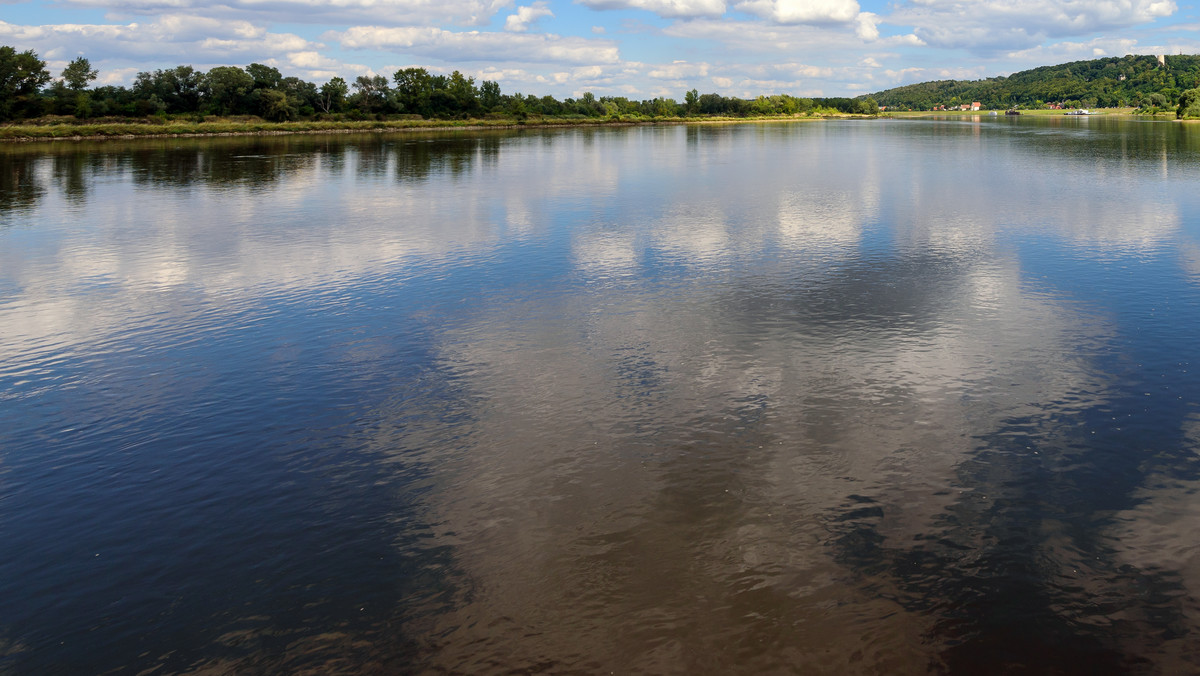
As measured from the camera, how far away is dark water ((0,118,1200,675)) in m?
10.4

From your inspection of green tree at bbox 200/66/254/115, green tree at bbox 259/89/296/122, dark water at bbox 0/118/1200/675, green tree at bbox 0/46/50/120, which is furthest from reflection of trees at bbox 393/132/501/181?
green tree at bbox 0/46/50/120

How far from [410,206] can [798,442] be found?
137 ft

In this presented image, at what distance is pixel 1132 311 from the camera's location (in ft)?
79.2

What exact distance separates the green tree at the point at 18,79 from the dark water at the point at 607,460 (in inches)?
5594

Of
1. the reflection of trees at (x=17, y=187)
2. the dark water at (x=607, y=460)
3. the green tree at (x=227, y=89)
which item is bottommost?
the dark water at (x=607, y=460)

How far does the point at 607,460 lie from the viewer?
1506 cm

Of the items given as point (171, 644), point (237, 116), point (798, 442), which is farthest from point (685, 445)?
point (237, 116)

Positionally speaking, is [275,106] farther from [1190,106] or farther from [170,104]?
[1190,106]

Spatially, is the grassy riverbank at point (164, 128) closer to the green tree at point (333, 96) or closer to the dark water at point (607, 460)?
the green tree at point (333, 96)

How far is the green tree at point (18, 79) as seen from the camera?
5536 inches

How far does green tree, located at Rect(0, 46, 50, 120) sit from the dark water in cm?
14209

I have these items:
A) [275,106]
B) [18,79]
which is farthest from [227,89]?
[18,79]

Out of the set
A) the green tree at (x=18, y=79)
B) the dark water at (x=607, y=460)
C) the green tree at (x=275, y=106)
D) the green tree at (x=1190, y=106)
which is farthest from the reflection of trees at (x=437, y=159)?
the green tree at (x=1190, y=106)

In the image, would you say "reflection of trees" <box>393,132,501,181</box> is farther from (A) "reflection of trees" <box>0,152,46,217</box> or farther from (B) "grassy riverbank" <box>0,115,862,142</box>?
(B) "grassy riverbank" <box>0,115,862,142</box>
